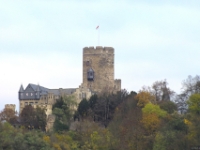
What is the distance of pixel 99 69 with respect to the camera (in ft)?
348

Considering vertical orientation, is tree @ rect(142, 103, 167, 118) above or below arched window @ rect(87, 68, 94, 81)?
below

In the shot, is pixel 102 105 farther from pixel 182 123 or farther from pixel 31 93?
pixel 182 123

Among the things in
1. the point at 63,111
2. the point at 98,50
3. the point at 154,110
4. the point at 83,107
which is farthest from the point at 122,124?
the point at 98,50

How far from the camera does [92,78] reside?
105688mm

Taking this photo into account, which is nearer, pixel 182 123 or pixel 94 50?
pixel 182 123

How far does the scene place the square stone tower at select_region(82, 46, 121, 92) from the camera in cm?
10556

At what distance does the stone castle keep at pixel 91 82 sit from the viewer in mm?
102688

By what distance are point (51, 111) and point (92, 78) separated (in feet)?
41.0

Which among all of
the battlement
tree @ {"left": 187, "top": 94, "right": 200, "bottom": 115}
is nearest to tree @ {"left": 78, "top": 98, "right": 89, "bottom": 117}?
the battlement

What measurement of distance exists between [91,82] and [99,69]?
2.19 m

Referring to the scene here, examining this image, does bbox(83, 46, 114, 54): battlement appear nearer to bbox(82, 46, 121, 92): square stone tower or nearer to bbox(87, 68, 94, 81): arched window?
bbox(82, 46, 121, 92): square stone tower

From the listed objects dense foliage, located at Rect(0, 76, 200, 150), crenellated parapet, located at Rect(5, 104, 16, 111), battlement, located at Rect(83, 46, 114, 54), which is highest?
battlement, located at Rect(83, 46, 114, 54)

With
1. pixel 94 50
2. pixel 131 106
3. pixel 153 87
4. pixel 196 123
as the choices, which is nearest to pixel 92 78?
pixel 94 50

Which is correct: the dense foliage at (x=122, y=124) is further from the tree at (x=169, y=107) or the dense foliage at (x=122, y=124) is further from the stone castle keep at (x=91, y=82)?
the stone castle keep at (x=91, y=82)
